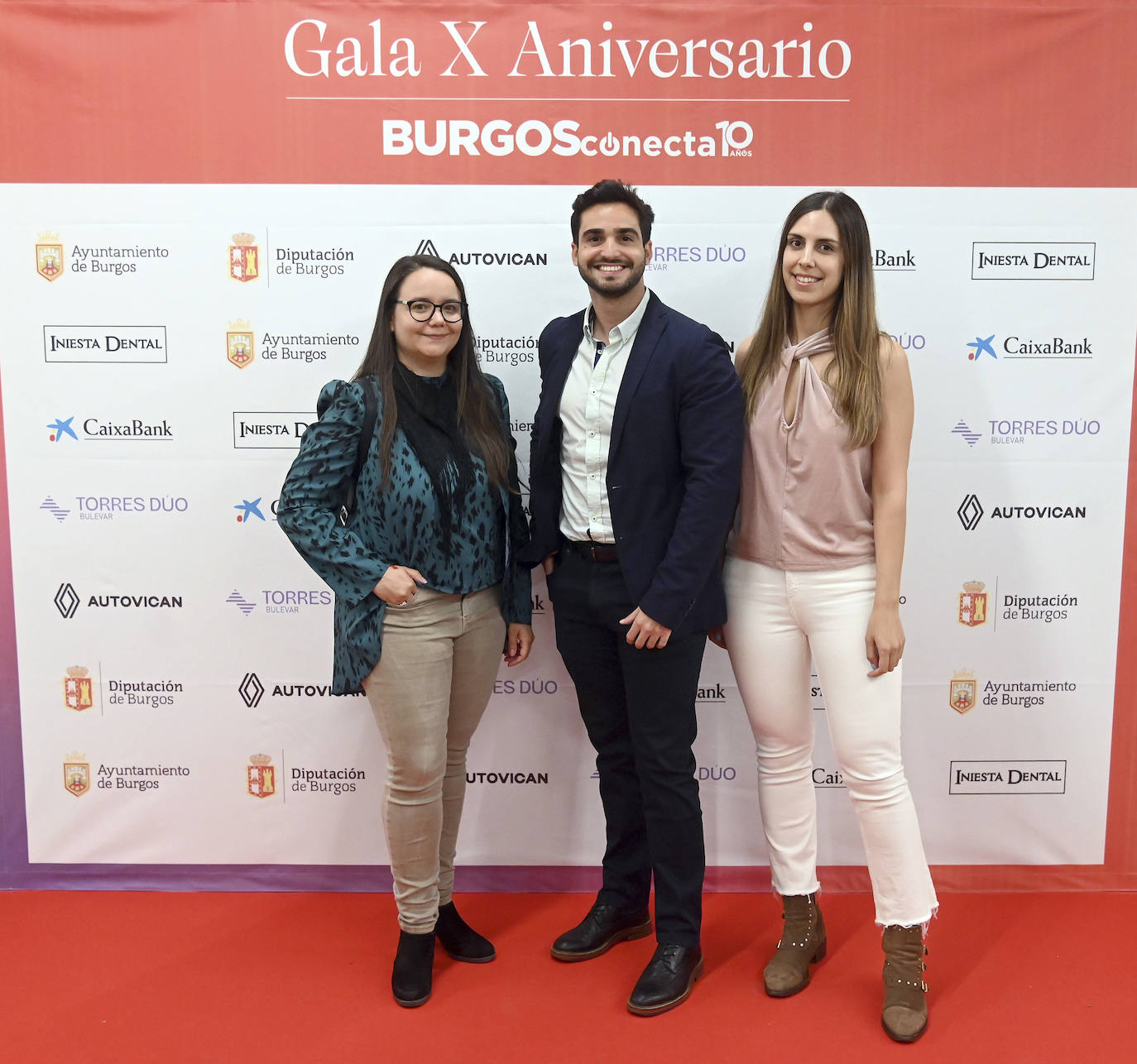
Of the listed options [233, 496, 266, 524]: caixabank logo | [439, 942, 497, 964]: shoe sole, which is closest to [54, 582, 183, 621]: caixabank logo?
[233, 496, 266, 524]: caixabank logo

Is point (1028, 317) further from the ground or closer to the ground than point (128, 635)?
further from the ground

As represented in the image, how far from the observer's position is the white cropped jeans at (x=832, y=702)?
2016mm

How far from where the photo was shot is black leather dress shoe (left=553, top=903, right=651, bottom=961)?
2.32 metres

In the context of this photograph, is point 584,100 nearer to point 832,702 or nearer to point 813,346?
point 813,346

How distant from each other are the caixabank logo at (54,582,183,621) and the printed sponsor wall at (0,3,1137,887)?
0.01 meters

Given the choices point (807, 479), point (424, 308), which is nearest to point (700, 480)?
point (807, 479)

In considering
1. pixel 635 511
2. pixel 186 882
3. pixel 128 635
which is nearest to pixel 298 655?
pixel 128 635

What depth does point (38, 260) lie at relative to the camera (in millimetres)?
2506

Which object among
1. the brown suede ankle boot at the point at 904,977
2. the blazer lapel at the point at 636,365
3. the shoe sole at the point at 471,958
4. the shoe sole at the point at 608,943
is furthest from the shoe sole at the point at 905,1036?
the blazer lapel at the point at 636,365

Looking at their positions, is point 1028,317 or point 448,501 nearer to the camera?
point 448,501

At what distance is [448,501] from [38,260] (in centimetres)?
146

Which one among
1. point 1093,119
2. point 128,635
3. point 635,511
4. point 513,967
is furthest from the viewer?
point 128,635

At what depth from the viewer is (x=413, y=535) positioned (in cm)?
204

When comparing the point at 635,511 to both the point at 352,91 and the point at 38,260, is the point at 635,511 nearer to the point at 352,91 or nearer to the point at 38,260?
the point at 352,91
